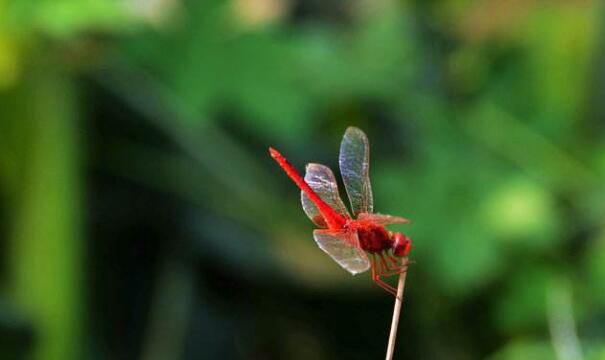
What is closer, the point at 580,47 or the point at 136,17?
the point at 136,17

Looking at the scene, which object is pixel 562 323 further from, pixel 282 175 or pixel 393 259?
pixel 393 259

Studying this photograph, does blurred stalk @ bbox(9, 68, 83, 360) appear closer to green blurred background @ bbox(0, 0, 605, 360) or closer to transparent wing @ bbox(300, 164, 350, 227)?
green blurred background @ bbox(0, 0, 605, 360)

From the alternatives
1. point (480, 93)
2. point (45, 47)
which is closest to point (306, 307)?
point (480, 93)

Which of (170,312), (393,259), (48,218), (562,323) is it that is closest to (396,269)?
(393,259)

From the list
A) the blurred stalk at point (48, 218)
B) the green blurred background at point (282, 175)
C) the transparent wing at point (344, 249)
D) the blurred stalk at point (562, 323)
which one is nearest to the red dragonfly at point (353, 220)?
the transparent wing at point (344, 249)

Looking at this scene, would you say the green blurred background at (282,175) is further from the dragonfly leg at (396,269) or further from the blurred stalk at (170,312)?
the dragonfly leg at (396,269)

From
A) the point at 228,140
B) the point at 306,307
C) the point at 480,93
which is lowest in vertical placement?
the point at 306,307

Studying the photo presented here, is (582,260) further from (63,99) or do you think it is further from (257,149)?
(63,99)
